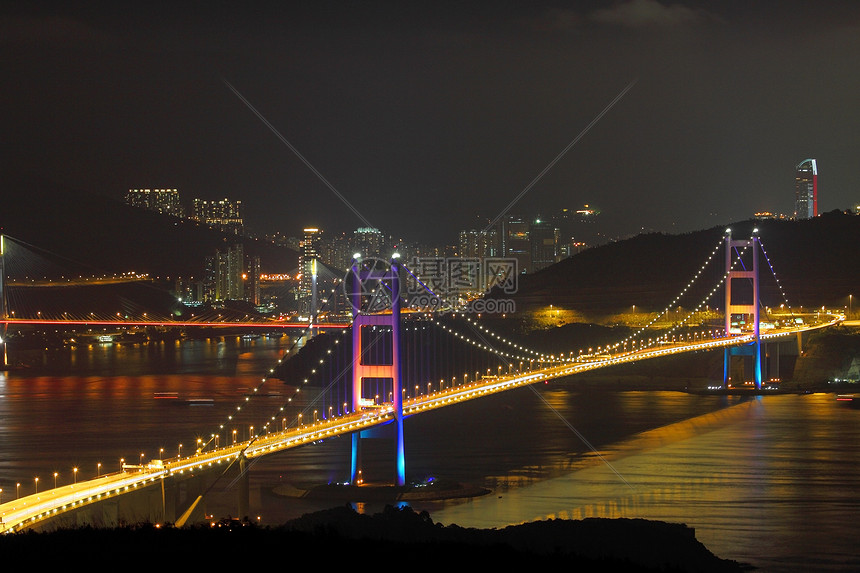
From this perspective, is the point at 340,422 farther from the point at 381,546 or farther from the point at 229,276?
the point at 229,276

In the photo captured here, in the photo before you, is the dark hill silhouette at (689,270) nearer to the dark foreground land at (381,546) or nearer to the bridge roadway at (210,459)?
the bridge roadway at (210,459)

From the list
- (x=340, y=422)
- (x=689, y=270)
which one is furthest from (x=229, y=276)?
(x=340, y=422)

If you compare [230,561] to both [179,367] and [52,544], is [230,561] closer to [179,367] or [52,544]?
[52,544]

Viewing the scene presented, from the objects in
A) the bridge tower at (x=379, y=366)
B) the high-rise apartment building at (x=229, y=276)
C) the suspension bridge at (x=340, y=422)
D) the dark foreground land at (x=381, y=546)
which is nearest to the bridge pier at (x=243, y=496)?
the suspension bridge at (x=340, y=422)

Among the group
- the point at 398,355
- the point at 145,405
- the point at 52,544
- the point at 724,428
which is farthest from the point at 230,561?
the point at 145,405

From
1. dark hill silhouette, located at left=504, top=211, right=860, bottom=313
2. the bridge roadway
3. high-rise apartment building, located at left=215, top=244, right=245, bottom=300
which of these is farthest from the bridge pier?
high-rise apartment building, located at left=215, top=244, right=245, bottom=300

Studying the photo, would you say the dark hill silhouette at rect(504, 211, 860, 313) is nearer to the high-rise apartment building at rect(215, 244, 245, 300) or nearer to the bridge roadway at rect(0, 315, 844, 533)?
the bridge roadway at rect(0, 315, 844, 533)
